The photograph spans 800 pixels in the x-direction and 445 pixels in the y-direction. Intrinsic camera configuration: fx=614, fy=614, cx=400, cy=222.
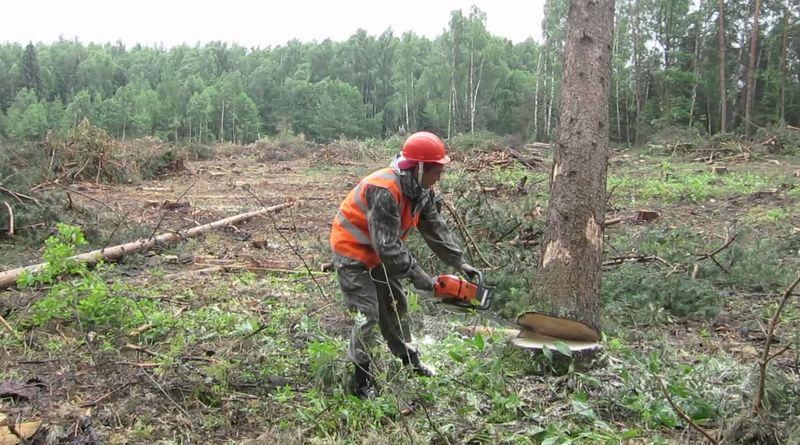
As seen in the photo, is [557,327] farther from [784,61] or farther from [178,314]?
[784,61]

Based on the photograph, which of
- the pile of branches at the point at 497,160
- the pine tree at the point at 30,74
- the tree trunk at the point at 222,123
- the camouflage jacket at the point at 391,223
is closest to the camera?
the camouflage jacket at the point at 391,223

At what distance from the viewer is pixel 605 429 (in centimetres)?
313

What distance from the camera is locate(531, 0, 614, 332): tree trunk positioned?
4.46 m

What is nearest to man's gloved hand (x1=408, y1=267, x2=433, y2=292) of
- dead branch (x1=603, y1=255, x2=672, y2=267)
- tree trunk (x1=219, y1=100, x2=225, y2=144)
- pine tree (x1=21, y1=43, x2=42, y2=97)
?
dead branch (x1=603, y1=255, x2=672, y2=267)

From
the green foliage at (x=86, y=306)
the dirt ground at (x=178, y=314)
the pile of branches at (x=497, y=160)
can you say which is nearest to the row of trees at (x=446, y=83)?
the dirt ground at (x=178, y=314)

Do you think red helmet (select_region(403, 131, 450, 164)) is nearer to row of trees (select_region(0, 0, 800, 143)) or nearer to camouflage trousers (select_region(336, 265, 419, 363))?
camouflage trousers (select_region(336, 265, 419, 363))

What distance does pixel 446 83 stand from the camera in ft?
166

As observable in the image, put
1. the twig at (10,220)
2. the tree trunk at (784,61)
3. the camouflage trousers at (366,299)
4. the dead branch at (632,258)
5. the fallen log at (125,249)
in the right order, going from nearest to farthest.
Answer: the camouflage trousers at (366,299), the fallen log at (125,249), the dead branch at (632,258), the twig at (10,220), the tree trunk at (784,61)

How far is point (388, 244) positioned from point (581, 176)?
181cm

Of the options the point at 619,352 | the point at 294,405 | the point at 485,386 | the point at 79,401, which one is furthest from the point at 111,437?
the point at 619,352

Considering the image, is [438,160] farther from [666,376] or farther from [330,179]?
[330,179]

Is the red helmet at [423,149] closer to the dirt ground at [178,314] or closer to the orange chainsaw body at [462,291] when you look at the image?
the orange chainsaw body at [462,291]

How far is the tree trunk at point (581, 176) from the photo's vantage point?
4.46 m

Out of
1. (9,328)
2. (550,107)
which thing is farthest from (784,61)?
(9,328)
